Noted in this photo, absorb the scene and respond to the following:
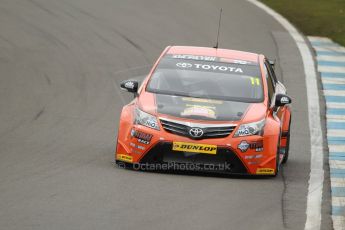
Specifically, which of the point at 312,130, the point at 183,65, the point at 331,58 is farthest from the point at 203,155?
the point at 331,58

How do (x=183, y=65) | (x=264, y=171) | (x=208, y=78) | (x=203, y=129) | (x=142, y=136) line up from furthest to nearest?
(x=183, y=65)
(x=208, y=78)
(x=264, y=171)
(x=142, y=136)
(x=203, y=129)

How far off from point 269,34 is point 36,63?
5.98 metres

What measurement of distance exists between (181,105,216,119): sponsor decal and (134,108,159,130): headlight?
14.1 inches

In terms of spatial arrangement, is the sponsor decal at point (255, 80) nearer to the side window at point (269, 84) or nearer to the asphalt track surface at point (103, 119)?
the side window at point (269, 84)

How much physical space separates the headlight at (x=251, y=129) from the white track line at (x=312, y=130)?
0.88 m

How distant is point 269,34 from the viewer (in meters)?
25.4

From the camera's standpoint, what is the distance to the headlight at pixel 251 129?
528 inches

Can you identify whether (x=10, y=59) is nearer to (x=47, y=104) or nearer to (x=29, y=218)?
(x=47, y=104)

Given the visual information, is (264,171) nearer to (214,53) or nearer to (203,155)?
(203,155)

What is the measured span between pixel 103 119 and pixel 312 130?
10.8 feet

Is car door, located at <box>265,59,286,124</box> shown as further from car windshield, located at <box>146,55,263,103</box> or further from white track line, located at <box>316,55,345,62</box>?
white track line, located at <box>316,55,345,62</box>

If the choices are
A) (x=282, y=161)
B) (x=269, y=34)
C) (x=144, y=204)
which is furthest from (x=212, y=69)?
(x=269, y=34)

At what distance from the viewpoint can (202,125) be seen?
43.8 feet

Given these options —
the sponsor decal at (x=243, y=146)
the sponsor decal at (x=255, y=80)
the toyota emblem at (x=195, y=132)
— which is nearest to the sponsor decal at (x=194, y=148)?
the toyota emblem at (x=195, y=132)
